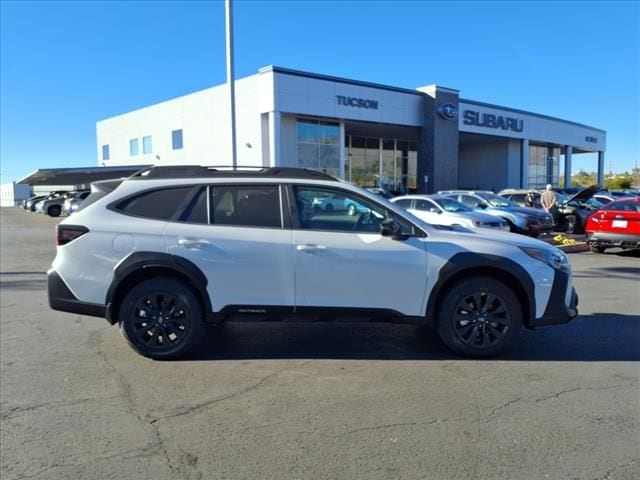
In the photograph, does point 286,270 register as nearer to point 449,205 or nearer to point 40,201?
point 449,205

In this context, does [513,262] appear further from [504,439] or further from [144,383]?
[144,383]

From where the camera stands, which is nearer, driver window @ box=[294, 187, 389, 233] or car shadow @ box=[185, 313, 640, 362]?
driver window @ box=[294, 187, 389, 233]

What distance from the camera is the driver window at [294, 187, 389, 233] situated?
16.1 ft

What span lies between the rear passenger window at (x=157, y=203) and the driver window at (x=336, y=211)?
3.78 ft

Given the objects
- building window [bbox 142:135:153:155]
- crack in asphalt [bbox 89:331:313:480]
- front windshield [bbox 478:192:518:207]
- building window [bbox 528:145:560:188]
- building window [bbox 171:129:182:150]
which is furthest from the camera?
building window [bbox 528:145:560:188]

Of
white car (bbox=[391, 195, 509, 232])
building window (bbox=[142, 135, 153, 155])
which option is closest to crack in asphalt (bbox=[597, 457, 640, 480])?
white car (bbox=[391, 195, 509, 232])

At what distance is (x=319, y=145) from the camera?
3131 centimetres

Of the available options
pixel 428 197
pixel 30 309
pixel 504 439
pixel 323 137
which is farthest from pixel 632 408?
pixel 323 137

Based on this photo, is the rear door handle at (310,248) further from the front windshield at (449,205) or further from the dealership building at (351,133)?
the dealership building at (351,133)

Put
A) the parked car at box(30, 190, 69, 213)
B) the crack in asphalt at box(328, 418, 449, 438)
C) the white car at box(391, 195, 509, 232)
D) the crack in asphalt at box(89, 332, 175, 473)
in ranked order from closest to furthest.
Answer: the crack in asphalt at box(89, 332, 175, 473)
the crack in asphalt at box(328, 418, 449, 438)
the white car at box(391, 195, 509, 232)
the parked car at box(30, 190, 69, 213)

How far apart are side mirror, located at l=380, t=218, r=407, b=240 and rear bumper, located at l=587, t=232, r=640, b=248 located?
32.8 ft

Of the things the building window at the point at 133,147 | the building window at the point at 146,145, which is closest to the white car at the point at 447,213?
the building window at the point at 146,145

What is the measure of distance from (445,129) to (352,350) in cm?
3200

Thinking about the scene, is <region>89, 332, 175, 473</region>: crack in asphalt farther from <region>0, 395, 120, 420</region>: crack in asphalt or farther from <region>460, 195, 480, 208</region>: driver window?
<region>460, 195, 480, 208</region>: driver window
